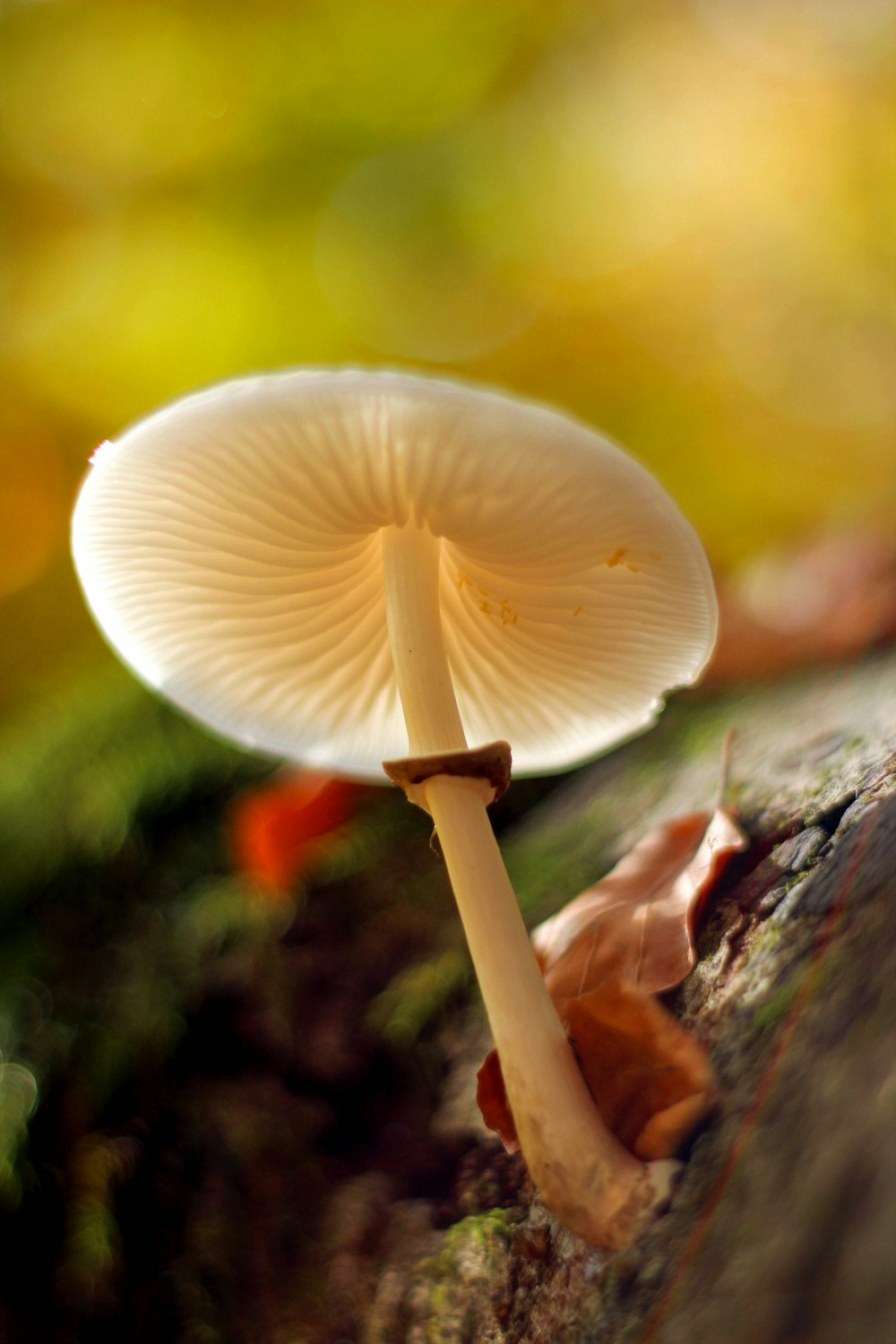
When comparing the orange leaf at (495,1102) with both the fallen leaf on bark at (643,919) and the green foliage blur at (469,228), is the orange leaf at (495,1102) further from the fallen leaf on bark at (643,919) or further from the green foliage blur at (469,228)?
the green foliage blur at (469,228)

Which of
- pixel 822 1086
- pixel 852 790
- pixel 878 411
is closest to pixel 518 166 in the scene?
pixel 878 411

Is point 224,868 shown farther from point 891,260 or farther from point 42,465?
point 891,260

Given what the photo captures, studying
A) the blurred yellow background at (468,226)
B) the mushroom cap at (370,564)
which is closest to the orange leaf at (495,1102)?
the mushroom cap at (370,564)

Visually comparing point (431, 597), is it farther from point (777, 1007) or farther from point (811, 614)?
point (811, 614)

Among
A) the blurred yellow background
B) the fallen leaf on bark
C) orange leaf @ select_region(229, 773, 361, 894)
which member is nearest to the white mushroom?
the fallen leaf on bark

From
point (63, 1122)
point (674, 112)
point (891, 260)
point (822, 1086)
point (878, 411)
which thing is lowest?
point (822, 1086)

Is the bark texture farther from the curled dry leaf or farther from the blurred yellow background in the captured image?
the blurred yellow background

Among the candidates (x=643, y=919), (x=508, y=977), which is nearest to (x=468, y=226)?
(x=643, y=919)
